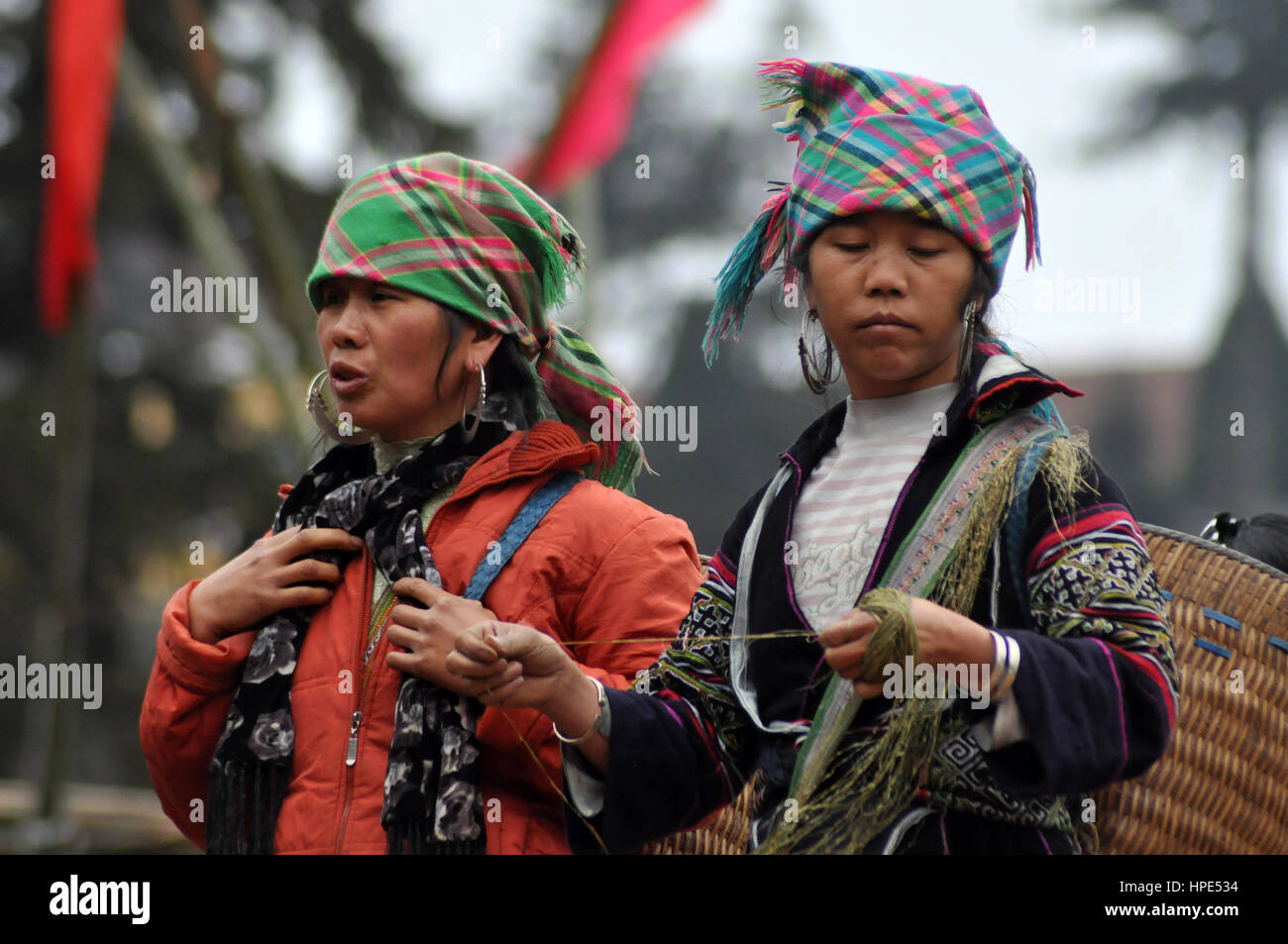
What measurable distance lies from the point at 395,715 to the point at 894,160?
43.9 inches

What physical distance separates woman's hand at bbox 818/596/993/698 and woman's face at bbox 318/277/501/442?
1.01 m

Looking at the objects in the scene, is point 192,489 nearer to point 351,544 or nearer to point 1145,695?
point 351,544

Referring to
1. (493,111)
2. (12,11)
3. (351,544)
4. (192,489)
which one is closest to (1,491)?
(192,489)

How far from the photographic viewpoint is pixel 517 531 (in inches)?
102

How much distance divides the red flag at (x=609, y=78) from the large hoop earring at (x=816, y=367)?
4691mm

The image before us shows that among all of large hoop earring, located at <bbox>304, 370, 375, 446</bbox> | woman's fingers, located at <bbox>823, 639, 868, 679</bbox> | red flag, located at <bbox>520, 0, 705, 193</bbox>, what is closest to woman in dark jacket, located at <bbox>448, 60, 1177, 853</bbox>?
woman's fingers, located at <bbox>823, 639, 868, 679</bbox>

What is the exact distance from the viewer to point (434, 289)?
265cm

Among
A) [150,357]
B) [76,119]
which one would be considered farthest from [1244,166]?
[76,119]

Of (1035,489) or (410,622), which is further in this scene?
(410,622)

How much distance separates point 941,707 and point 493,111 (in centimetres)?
1116

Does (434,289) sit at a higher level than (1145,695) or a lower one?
higher

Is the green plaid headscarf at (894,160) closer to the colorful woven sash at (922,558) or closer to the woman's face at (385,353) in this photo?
the colorful woven sash at (922,558)

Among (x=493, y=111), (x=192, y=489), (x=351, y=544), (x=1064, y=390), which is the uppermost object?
(x=493, y=111)

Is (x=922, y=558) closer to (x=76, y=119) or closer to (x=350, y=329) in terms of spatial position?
(x=350, y=329)
